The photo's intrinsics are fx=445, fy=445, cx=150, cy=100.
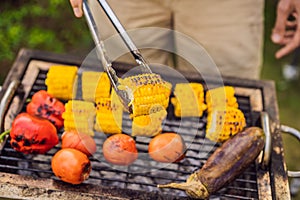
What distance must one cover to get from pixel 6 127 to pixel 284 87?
2.58 m

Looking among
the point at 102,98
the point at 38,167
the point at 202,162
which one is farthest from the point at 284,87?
the point at 38,167

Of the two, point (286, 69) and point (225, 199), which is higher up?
point (286, 69)

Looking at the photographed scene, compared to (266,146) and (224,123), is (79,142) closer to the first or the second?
(224,123)

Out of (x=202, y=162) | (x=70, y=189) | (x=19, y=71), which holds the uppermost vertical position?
(x=19, y=71)

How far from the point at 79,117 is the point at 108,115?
141 mm

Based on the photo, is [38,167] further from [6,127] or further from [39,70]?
[39,70]

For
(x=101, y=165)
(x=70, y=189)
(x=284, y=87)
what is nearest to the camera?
(x=70, y=189)

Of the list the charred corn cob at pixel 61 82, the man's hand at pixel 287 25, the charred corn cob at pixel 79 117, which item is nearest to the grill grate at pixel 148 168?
the charred corn cob at pixel 79 117

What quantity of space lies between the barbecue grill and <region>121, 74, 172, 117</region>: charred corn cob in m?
0.38

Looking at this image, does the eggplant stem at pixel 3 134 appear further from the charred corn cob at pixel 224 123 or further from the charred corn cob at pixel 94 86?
the charred corn cob at pixel 224 123

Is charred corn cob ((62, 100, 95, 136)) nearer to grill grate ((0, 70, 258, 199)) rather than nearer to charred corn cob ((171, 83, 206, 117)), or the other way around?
grill grate ((0, 70, 258, 199))

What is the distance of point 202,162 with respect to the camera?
2.20m

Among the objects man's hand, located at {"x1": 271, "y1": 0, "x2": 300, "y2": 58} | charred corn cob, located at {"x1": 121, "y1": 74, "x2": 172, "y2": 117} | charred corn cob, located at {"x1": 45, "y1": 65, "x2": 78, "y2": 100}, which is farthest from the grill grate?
man's hand, located at {"x1": 271, "y1": 0, "x2": 300, "y2": 58}

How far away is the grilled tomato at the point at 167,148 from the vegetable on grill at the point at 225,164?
0.14 m
